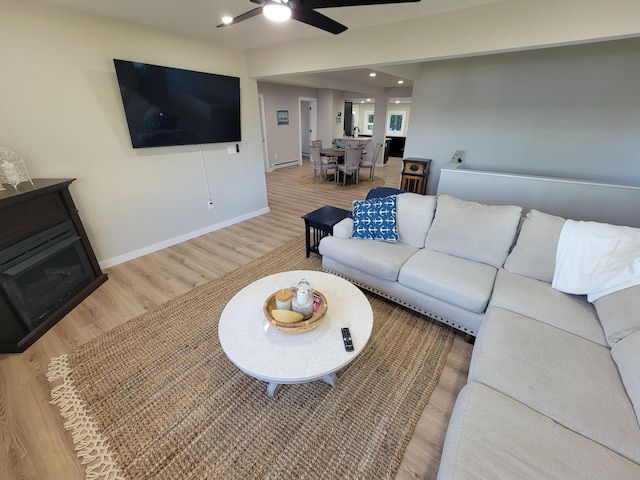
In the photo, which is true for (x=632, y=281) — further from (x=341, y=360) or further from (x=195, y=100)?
(x=195, y=100)

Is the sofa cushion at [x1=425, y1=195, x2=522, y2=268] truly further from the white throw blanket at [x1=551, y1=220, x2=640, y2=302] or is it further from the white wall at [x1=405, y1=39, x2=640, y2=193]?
the white wall at [x1=405, y1=39, x2=640, y2=193]

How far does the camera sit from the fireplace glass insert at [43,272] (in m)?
1.85

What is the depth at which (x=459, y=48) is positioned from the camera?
218 cm

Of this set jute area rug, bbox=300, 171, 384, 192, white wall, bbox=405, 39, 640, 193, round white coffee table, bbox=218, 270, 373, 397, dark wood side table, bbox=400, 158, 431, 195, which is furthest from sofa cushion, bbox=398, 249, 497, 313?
jute area rug, bbox=300, 171, 384, 192

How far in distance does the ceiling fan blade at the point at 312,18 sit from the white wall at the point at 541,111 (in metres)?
3.21

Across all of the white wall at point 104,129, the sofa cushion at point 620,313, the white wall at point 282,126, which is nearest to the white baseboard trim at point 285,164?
the white wall at point 282,126

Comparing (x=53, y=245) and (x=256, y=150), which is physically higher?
(x=256, y=150)

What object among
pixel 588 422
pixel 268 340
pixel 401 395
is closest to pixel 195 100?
pixel 268 340

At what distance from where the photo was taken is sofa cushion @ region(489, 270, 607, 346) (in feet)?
4.79

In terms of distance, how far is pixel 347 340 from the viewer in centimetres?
139

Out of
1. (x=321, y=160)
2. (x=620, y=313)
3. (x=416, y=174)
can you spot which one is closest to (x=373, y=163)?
(x=321, y=160)

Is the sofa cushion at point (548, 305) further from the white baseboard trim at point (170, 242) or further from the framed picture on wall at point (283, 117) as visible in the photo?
the framed picture on wall at point (283, 117)

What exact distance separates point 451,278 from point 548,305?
55 centimetres

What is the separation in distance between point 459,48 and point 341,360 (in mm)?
2586
